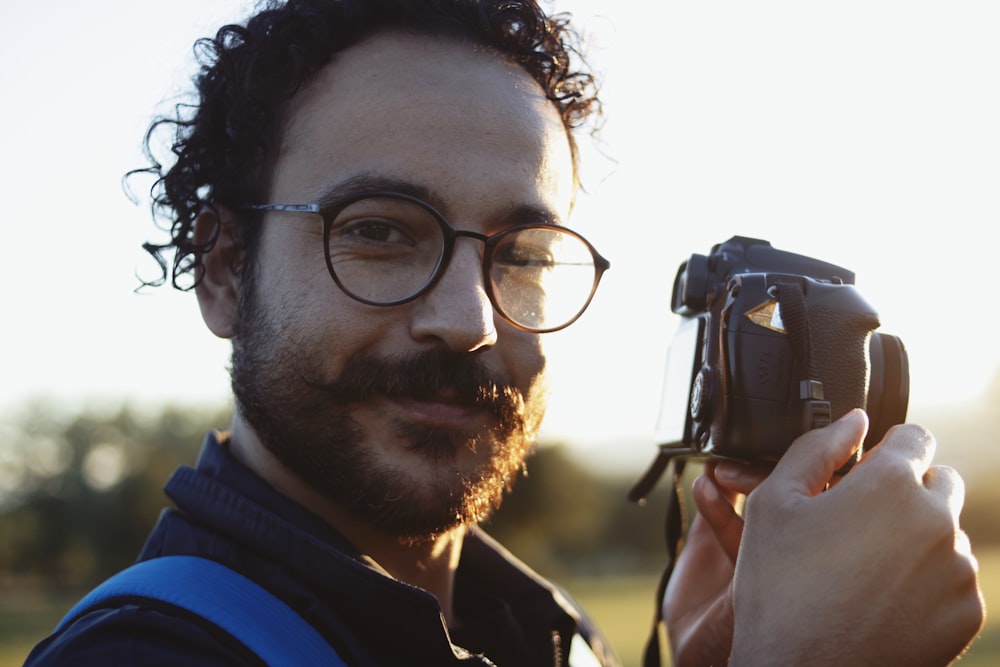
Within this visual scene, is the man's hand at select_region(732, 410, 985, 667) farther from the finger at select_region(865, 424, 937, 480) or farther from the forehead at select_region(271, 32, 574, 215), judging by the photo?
the forehead at select_region(271, 32, 574, 215)

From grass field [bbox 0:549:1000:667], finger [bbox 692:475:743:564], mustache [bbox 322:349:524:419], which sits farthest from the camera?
grass field [bbox 0:549:1000:667]

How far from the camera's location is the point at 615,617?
1038 inches

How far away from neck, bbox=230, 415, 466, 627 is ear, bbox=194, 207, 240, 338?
11.4 inches

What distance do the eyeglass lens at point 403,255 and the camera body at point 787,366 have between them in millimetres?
458

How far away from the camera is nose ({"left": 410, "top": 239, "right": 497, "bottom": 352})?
1923 millimetres

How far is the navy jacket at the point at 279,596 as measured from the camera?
1.43 meters

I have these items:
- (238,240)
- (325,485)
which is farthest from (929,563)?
(238,240)

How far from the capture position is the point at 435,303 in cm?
195

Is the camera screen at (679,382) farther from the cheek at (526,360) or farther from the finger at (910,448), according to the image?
the finger at (910,448)

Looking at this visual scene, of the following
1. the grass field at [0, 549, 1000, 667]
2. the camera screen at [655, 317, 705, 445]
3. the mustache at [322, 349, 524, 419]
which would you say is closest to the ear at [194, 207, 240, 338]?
the mustache at [322, 349, 524, 419]

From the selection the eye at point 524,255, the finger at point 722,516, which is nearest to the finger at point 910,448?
the finger at point 722,516

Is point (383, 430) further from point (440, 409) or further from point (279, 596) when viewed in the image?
point (279, 596)

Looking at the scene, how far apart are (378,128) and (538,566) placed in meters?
50.2

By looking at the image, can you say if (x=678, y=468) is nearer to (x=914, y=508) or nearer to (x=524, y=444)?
(x=524, y=444)
